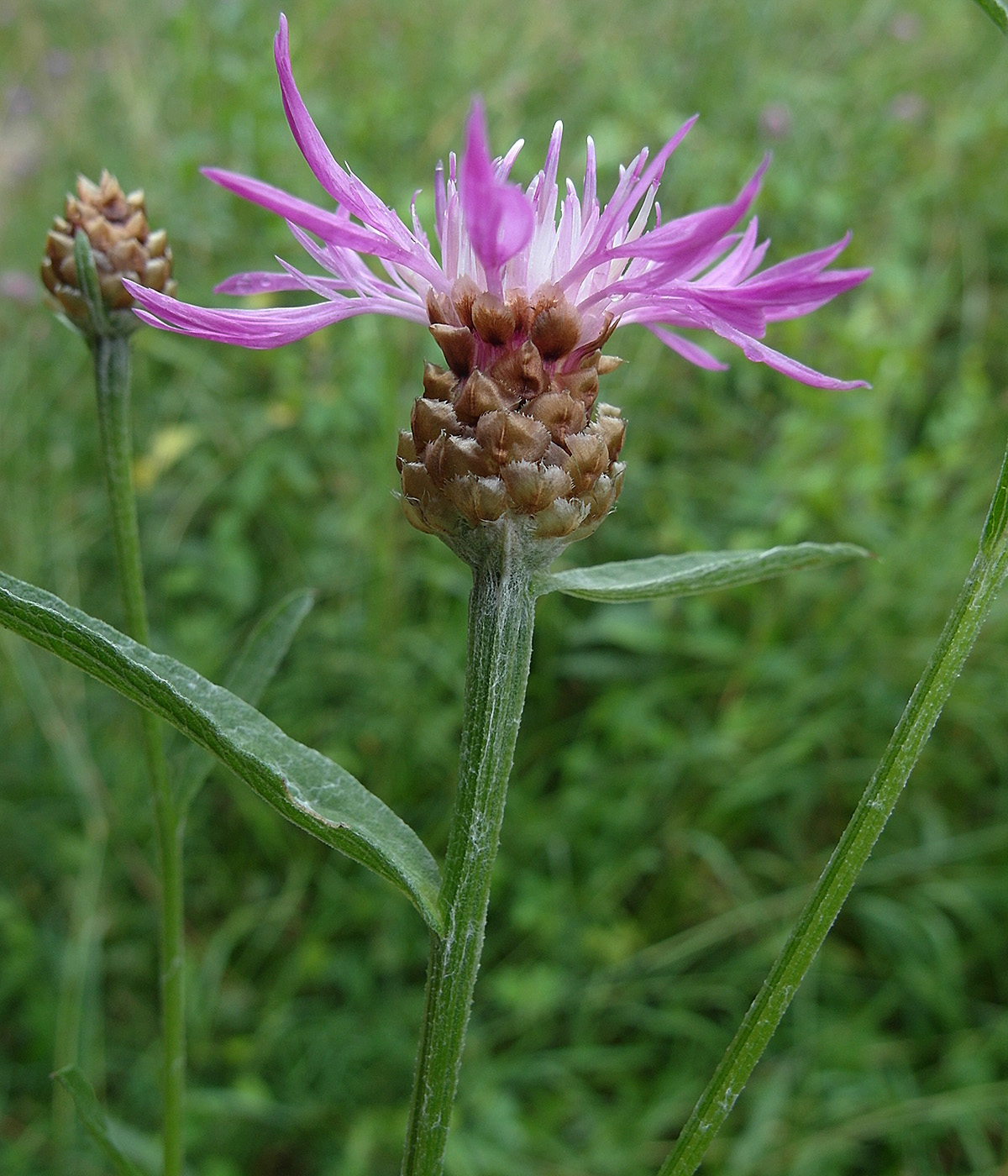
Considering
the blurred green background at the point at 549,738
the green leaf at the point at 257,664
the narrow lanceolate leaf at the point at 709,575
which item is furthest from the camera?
the blurred green background at the point at 549,738

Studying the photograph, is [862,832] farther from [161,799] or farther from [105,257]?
[105,257]

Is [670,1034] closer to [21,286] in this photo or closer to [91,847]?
[91,847]

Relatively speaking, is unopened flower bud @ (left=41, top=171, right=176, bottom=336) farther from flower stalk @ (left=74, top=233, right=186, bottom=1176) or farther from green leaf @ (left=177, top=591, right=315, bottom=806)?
green leaf @ (left=177, top=591, right=315, bottom=806)

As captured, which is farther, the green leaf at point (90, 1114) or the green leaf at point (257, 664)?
the green leaf at point (257, 664)

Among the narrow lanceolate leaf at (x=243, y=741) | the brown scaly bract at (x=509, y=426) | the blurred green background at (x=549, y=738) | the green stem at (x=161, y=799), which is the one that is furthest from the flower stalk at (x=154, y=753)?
the blurred green background at (x=549, y=738)

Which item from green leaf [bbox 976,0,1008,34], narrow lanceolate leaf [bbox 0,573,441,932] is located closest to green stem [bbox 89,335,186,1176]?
narrow lanceolate leaf [bbox 0,573,441,932]

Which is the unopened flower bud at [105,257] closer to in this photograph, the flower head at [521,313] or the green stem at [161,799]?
the green stem at [161,799]
